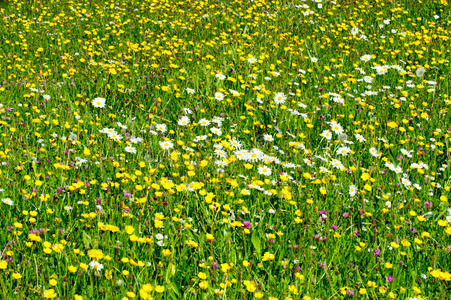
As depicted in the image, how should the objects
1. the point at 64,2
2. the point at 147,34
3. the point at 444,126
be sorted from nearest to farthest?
the point at 444,126, the point at 147,34, the point at 64,2

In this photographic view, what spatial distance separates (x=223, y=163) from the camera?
124 inches

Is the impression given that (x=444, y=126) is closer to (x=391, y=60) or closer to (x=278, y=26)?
(x=391, y=60)

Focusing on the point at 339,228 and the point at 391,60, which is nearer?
the point at 339,228

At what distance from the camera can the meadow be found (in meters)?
2.32

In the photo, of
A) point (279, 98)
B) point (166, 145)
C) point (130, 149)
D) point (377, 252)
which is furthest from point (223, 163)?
point (279, 98)

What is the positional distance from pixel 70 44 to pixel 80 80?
1.30m

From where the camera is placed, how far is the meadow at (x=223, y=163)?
7.63ft

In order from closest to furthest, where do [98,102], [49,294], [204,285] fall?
[49,294]
[204,285]
[98,102]

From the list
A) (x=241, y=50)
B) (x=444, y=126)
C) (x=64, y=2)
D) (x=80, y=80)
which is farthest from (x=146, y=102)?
(x=64, y=2)

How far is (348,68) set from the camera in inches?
202

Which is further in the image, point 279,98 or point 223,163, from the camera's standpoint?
point 279,98

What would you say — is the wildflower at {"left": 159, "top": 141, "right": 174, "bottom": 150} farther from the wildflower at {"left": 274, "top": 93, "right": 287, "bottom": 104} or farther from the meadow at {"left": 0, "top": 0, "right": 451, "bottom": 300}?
the wildflower at {"left": 274, "top": 93, "right": 287, "bottom": 104}

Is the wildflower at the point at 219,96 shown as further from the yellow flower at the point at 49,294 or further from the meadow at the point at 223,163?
the yellow flower at the point at 49,294

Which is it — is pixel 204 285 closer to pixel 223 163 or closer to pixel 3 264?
pixel 3 264
